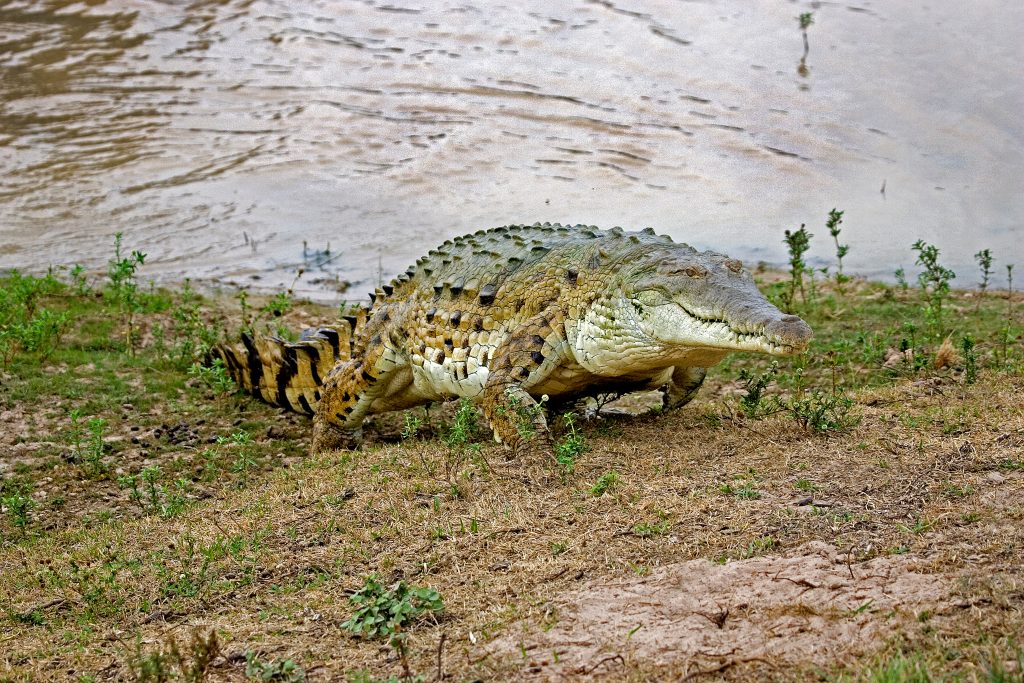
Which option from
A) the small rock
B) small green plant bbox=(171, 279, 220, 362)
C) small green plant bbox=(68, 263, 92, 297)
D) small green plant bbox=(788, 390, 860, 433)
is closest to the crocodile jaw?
small green plant bbox=(788, 390, 860, 433)

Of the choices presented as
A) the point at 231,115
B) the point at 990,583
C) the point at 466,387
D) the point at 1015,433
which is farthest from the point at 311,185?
the point at 990,583

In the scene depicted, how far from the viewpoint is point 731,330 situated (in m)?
5.63

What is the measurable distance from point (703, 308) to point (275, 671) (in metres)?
2.94

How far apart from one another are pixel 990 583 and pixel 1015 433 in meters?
Result: 1.93

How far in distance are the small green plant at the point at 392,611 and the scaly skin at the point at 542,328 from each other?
1758mm

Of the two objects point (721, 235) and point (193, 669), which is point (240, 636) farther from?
point (721, 235)

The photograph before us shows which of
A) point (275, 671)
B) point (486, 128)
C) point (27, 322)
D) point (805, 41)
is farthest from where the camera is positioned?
point (805, 41)

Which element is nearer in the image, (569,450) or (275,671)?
→ (275,671)

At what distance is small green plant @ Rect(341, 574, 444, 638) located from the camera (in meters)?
4.27

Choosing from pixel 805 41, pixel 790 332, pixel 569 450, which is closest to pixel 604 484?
pixel 569 450

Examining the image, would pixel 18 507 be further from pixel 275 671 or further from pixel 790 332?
pixel 790 332

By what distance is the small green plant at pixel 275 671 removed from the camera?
3.98 m

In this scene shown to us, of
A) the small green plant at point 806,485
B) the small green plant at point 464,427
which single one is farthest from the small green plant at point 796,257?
the small green plant at point 806,485

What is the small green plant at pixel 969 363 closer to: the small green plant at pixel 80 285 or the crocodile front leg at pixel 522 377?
the crocodile front leg at pixel 522 377
